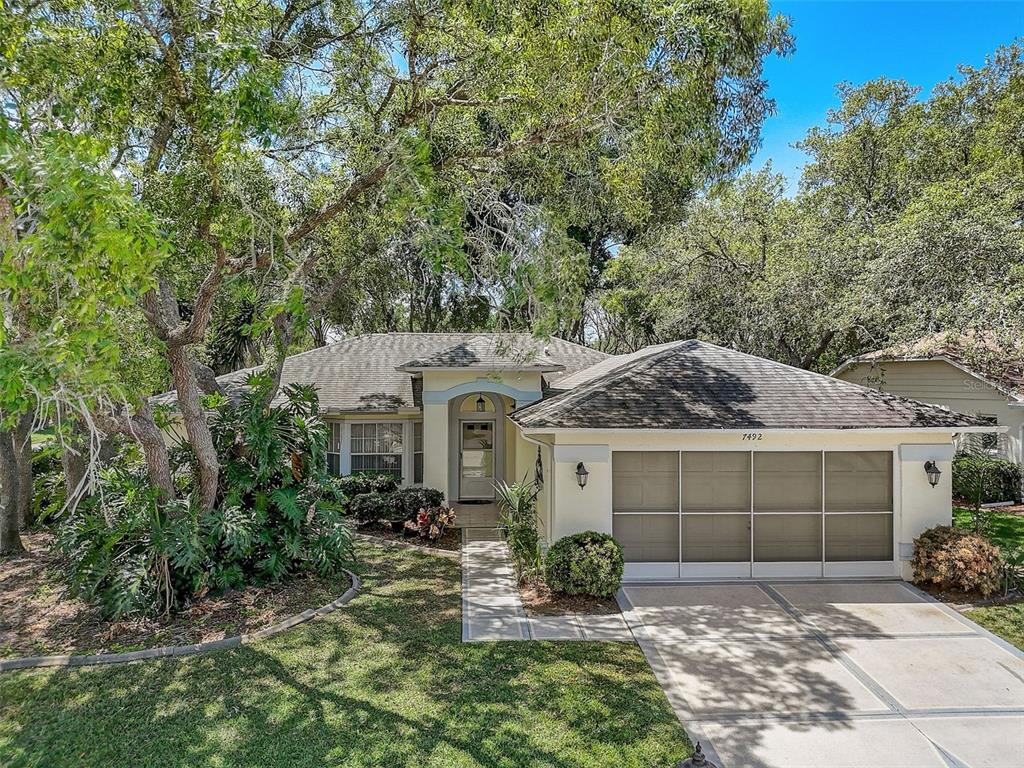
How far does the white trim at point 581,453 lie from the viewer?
1030cm

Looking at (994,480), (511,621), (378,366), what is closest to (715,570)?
(511,621)

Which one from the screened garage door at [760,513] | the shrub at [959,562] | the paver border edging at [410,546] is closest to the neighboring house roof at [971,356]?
the screened garage door at [760,513]

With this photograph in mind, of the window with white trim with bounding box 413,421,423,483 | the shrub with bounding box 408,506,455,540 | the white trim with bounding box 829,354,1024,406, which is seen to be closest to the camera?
the shrub with bounding box 408,506,455,540

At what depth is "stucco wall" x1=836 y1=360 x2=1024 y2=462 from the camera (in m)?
17.2

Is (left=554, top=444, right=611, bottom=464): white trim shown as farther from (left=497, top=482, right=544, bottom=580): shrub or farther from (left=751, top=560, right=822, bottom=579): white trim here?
(left=751, top=560, right=822, bottom=579): white trim

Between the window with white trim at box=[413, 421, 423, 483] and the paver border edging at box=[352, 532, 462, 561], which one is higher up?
the window with white trim at box=[413, 421, 423, 483]

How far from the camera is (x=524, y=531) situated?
1084 centimetres

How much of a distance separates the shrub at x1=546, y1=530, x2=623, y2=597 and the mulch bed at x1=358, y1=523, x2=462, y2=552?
4.19 meters

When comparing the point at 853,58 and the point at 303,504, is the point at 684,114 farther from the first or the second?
the point at 853,58

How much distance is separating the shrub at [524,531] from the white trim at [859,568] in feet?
17.2

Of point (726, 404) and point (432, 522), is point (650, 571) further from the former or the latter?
point (432, 522)

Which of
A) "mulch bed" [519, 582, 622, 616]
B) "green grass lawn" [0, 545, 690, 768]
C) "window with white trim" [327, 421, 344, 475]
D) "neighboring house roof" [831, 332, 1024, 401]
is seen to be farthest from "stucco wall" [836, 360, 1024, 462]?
"window with white trim" [327, 421, 344, 475]

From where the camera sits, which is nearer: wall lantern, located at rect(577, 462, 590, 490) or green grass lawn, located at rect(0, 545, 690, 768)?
green grass lawn, located at rect(0, 545, 690, 768)

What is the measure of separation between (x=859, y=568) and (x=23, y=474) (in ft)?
57.7
